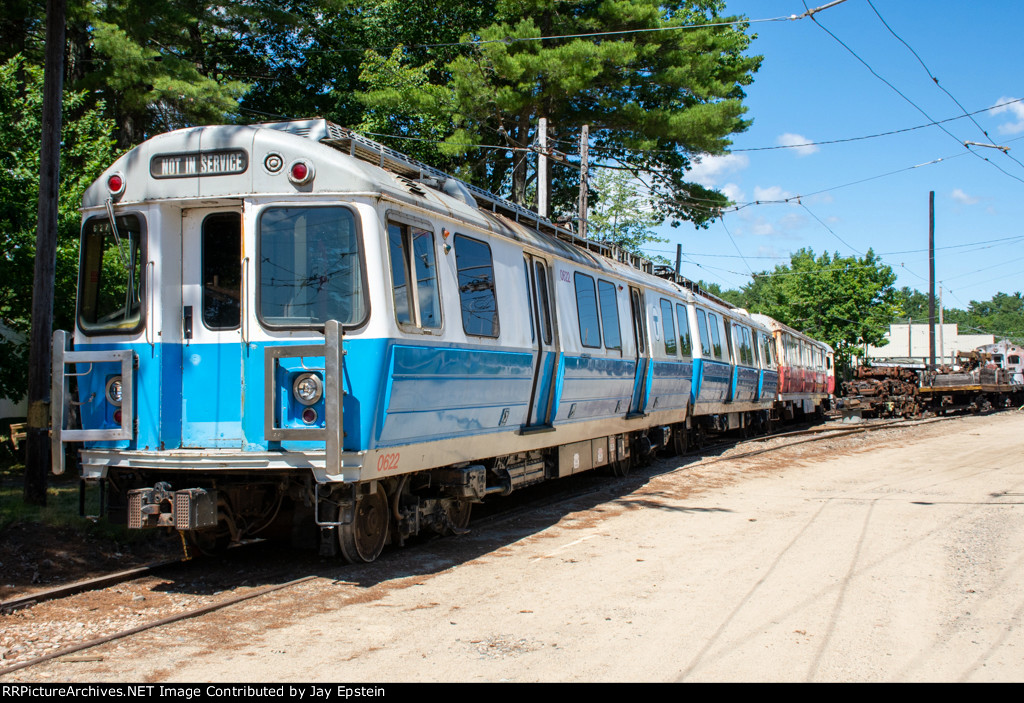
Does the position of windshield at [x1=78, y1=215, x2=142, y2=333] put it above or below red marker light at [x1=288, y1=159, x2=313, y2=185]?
below

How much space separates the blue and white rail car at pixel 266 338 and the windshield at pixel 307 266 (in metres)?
0.01

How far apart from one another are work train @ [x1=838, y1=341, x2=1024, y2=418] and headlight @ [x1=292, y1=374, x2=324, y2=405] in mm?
30743

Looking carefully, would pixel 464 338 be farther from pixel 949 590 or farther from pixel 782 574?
pixel 949 590

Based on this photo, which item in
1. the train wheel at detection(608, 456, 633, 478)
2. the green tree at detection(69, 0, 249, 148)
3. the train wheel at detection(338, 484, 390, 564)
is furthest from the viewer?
the green tree at detection(69, 0, 249, 148)

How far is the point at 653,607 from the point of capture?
598 centimetres

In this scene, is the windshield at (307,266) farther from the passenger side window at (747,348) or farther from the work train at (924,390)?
the work train at (924,390)

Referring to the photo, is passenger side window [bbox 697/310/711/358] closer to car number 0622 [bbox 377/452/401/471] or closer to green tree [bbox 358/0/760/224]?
green tree [bbox 358/0/760/224]

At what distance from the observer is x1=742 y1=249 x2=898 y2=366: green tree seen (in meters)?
47.2

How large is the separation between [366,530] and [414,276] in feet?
6.88

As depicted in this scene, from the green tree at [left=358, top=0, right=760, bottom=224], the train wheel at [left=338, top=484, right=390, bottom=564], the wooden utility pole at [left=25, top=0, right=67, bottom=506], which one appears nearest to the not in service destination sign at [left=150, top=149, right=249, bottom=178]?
the train wheel at [left=338, top=484, right=390, bottom=564]

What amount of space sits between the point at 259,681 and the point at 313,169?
3.58m

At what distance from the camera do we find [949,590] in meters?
6.44

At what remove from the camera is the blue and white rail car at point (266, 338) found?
20.4ft
